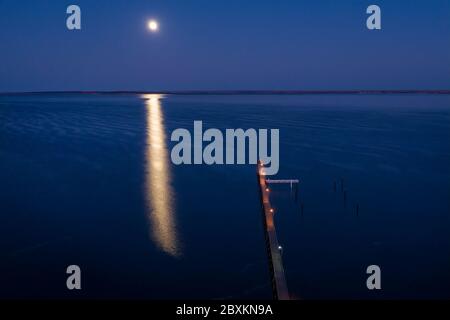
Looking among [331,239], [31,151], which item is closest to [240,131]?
[31,151]

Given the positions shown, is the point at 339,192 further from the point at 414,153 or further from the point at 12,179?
the point at 12,179

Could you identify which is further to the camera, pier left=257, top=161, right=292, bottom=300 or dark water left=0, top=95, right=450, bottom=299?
dark water left=0, top=95, right=450, bottom=299
